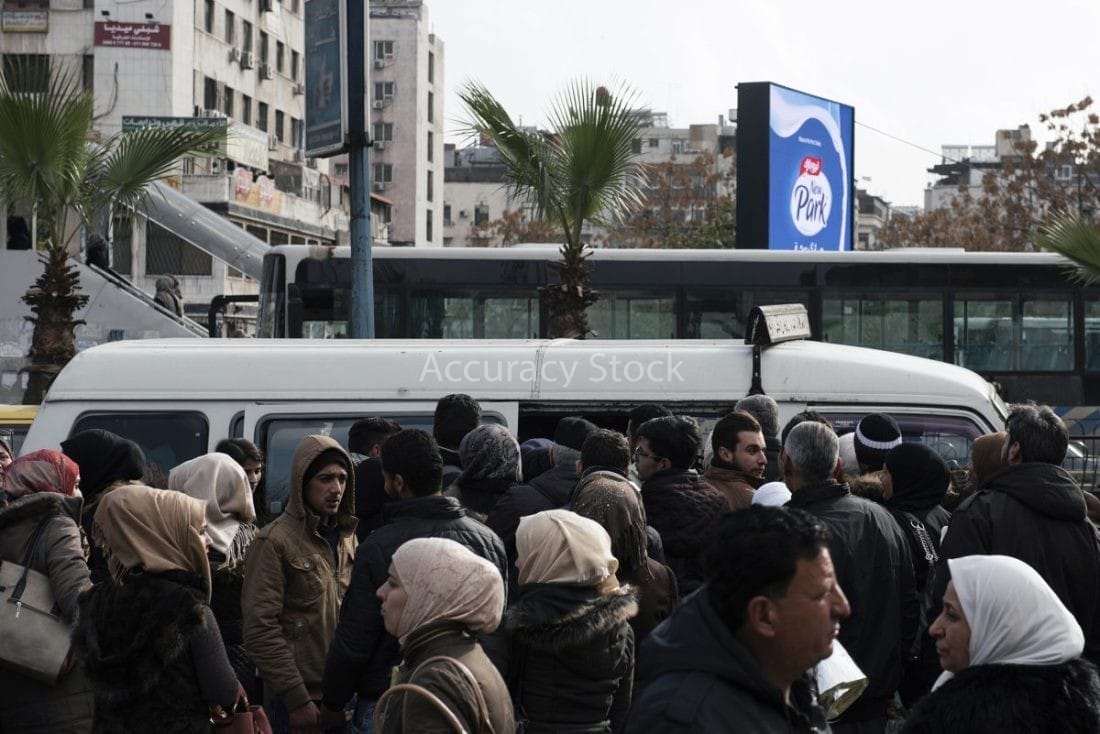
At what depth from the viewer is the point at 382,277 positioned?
1905 cm

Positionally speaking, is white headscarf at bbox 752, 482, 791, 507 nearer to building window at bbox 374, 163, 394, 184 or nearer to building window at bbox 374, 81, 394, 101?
building window at bbox 374, 163, 394, 184

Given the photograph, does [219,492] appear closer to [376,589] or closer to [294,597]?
[294,597]

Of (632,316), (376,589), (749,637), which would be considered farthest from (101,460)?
(632,316)

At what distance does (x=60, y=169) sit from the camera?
15641 mm

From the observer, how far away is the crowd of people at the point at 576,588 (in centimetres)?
288

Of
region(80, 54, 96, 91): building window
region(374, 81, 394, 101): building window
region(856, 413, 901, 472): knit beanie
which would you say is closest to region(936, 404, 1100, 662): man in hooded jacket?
region(856, 413, 901, 472): knit beanie

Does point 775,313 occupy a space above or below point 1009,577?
above

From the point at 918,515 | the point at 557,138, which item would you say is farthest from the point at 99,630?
the point at 557,138

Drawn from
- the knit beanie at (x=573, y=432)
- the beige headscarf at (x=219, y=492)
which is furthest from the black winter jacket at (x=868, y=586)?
the knit beanie at (x=573, y=432)

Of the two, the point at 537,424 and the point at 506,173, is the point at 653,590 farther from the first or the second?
the point at 506,173

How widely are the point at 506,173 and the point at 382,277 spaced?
3512mm

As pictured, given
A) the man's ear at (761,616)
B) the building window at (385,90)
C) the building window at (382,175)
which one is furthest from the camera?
the building window at (385,90)

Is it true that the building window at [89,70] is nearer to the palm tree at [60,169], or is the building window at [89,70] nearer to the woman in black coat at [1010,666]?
the palm tree at [60,169]

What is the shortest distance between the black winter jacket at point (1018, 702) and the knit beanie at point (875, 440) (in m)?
3.51
